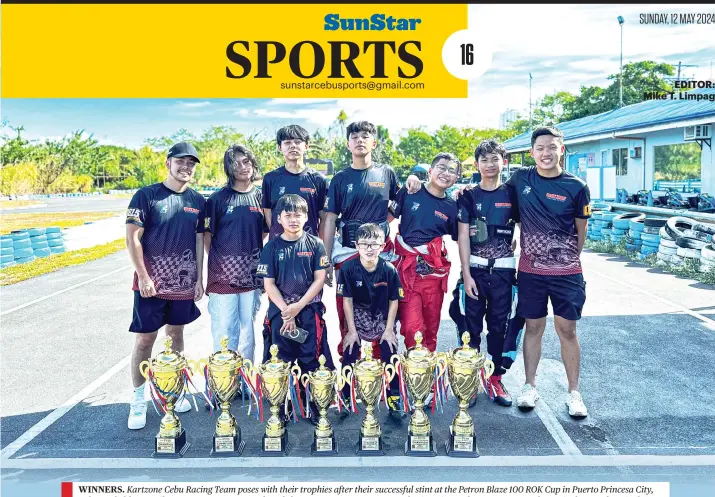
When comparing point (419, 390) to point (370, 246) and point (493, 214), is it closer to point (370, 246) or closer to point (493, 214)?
point (370, 246)

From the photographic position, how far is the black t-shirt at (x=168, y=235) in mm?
3848

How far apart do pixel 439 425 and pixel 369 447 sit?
688 millimetres

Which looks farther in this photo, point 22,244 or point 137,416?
point 22,244

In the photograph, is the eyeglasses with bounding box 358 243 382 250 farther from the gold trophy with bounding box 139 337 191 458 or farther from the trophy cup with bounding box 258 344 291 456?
the gold trophy with bounding box 139 337 191 458

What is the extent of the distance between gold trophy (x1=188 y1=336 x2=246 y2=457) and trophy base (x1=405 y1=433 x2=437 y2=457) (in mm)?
1074

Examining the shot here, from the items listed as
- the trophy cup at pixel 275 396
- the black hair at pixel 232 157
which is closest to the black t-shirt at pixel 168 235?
the black hair at pixel 232 157

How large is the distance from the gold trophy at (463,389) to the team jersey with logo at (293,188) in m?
1.55

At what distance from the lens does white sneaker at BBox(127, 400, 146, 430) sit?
12.7 feet

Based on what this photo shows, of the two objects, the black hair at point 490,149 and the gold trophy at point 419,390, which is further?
the black hair at point 490,149

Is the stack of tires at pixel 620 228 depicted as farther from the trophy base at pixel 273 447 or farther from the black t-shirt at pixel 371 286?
the trophy base at pixel 273 447

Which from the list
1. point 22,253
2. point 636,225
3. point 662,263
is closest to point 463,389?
point 662,263

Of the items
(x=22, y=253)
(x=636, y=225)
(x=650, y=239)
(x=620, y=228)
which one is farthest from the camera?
(x=620, y=228)

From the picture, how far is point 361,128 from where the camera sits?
13.4 feet

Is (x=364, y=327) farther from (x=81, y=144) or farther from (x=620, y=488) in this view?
(x=81, y=144)
